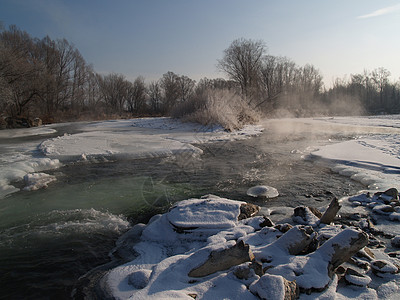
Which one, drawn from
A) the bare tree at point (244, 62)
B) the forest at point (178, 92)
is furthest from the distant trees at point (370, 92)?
the bare tree at point (244, 62)

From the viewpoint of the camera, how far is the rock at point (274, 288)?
79.4 inches

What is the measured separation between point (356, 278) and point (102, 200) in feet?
13.3

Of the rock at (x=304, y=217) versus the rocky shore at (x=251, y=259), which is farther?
the rock at (x=304, y=217)

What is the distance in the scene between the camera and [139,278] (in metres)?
2.48

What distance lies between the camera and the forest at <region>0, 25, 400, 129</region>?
20.7m

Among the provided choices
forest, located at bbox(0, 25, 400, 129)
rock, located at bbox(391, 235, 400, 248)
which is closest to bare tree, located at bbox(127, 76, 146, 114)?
forest, located at bbox(0, 25, 400, 129)

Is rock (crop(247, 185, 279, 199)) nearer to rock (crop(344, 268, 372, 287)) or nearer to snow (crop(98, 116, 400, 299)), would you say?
snow (crop(98, 116, 400, 299))

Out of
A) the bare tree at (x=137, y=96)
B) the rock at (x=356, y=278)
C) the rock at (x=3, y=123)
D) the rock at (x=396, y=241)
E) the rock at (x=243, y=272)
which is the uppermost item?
the bare tree at (x=137, y=96)

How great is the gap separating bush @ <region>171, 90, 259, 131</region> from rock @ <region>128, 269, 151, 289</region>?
47.4 ft

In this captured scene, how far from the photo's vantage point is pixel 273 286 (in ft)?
6.77

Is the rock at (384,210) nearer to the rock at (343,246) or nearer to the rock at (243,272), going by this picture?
the rock at (343,246)

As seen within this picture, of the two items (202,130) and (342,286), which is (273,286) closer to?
(342,286)

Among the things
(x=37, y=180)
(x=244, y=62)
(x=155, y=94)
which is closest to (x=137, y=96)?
(x=155, y=94)

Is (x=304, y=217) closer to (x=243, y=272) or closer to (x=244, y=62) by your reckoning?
(x=243, y=272)
